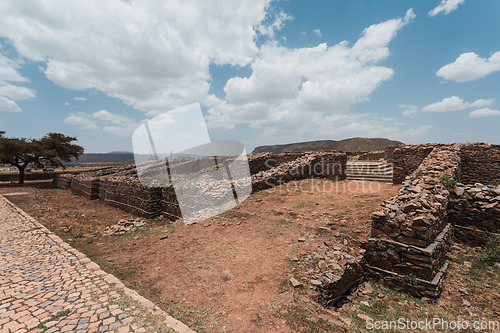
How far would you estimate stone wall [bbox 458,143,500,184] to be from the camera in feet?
31.2

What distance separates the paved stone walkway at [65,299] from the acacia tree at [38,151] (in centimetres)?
2485

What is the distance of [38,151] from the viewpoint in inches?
934

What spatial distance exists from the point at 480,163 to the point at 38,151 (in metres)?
39.2

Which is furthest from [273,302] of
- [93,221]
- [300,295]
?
[93,221]

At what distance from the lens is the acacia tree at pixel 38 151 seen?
21922 mm

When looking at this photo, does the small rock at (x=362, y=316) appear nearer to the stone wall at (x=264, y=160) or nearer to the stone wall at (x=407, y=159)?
the stone wall at (x=407, y=159)

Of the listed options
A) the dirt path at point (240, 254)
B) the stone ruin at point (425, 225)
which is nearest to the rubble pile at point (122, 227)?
the dirt path at point (240, 254)

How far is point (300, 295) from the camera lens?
3.88m

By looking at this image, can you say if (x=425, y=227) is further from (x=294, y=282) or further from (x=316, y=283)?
(x=294, y=282)

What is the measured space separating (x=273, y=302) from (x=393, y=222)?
3.38 m

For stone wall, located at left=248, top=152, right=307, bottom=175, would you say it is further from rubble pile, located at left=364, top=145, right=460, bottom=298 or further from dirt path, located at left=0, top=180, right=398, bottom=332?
rubble pile, located at left=364, top=145, right=460, bottom=298

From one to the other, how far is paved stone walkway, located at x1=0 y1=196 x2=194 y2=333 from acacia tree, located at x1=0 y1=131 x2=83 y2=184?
2485cm

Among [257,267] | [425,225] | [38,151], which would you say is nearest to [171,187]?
[257,267]

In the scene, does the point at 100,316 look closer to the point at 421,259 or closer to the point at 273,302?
the point at 273,302
